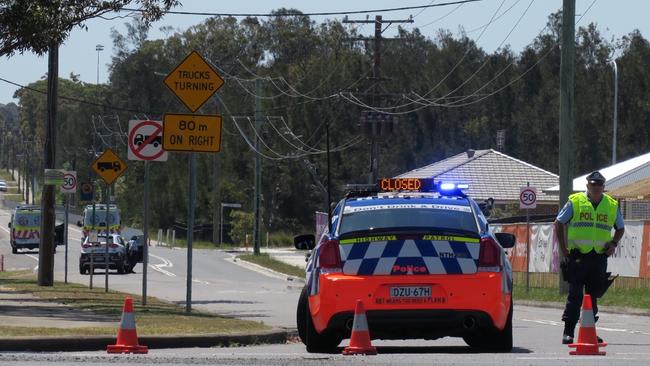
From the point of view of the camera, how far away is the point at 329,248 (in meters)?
12.9

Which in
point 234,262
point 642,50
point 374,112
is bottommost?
point 234,262

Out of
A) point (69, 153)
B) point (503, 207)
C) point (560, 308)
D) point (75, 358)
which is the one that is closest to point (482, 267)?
point (75, 358)

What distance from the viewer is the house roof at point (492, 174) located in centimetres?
7031

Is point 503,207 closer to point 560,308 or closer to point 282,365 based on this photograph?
point 560,308

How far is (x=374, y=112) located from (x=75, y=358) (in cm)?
3933

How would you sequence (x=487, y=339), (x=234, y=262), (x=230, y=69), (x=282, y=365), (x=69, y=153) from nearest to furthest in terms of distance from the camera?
(x=282, y=365) < (x=487, y=339) < (x=234, y=262) < (x=230, y=69) < (x=69, y=153)

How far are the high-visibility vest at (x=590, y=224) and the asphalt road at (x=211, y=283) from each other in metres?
6.28

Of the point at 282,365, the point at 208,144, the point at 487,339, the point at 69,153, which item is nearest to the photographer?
the point at 282,365

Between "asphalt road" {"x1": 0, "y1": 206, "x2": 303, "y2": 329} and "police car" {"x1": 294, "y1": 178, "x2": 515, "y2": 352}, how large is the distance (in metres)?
7.33

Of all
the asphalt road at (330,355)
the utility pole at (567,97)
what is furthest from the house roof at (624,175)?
the utility pole at (567,97)

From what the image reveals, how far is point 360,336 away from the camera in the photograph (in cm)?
1242

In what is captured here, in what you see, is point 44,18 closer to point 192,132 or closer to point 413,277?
point 192,132

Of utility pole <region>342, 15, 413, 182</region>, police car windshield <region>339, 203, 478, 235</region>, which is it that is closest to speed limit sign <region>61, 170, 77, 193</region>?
utility pole <region>342, 15, 413, 182</region>

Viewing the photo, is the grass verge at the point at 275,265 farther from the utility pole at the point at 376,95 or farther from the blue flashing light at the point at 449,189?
the blue flashing light at the point at 449,189
